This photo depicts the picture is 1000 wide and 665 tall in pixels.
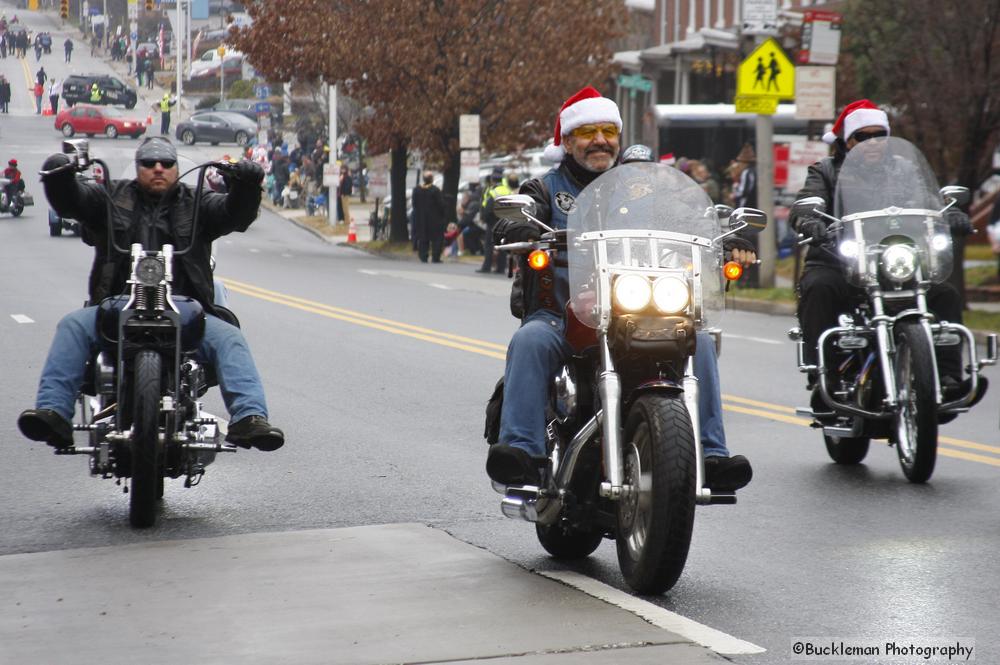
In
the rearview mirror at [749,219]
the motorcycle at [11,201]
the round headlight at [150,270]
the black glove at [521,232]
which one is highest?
the rearview mirror at [749,219]

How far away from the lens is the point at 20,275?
27609mm

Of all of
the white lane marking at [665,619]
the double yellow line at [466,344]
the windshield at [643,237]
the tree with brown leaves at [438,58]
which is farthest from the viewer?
the tree with brown leaves at [438,58]

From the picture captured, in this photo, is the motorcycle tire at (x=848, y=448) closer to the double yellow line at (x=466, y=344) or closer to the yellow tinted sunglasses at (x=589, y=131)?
the double yellow line at (x=466, y=344)

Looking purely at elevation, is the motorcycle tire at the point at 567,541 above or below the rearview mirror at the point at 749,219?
below

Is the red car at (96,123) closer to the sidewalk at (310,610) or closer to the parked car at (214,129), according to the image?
the parked car at (214,129)

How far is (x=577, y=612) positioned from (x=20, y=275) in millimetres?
22865

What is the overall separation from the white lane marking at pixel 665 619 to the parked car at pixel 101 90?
261 feet

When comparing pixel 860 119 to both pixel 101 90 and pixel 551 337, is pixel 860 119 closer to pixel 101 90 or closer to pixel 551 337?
pixel 551 337

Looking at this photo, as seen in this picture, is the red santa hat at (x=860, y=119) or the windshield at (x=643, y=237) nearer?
the windshield at (x=643, y=237)

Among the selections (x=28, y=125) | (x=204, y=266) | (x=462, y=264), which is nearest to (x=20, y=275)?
(x=462, y=264)

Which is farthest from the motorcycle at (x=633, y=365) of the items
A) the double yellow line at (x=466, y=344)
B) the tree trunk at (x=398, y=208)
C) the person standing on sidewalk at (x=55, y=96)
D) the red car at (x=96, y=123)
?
the person standing on sidewalk at (x=55, y=96)

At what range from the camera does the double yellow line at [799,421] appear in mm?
10141

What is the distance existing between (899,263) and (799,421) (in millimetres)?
2720

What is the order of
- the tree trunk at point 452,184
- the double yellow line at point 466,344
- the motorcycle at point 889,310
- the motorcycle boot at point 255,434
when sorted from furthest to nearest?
the tree trunk at point 452,184, the double yellow line at point 466,344, the motorcycle at point 889,310, the motorcycle boot at point 255,434
